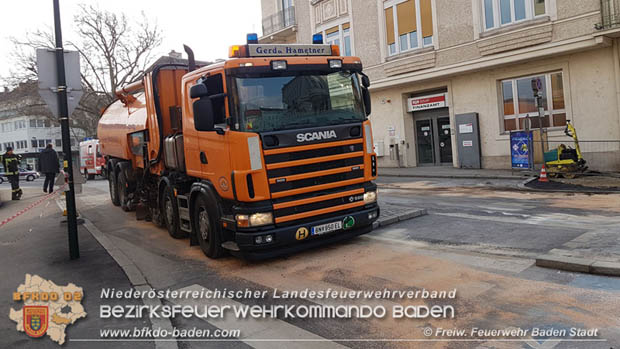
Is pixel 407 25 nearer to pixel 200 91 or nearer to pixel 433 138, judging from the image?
pixel 433 138

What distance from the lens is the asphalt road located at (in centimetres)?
411

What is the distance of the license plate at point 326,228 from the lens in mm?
6465

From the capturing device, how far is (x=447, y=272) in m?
5.57

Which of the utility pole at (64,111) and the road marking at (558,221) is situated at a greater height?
the utility pole at (64,111)

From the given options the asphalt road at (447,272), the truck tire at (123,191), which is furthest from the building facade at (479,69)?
the truck tire at (123,191)

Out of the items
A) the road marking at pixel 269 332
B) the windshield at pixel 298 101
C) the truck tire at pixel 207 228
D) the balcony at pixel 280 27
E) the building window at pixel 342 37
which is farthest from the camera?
the balcony at pixel 280 27

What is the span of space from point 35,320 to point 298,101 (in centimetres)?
409

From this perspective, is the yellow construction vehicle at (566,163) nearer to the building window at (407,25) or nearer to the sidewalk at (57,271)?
the building window at (407,25)

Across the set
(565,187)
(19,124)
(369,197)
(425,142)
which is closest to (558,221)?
(369,197)

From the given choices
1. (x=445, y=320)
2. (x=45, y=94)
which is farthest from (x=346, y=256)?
(x=45, y=94)

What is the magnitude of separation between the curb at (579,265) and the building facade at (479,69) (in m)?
10.6

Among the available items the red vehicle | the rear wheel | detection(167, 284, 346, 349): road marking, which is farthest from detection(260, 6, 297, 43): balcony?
detection(167, 284, 346, 349): road marking

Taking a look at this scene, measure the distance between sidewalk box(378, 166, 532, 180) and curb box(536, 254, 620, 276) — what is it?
1047 centimetres

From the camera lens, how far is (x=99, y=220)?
11.7m
